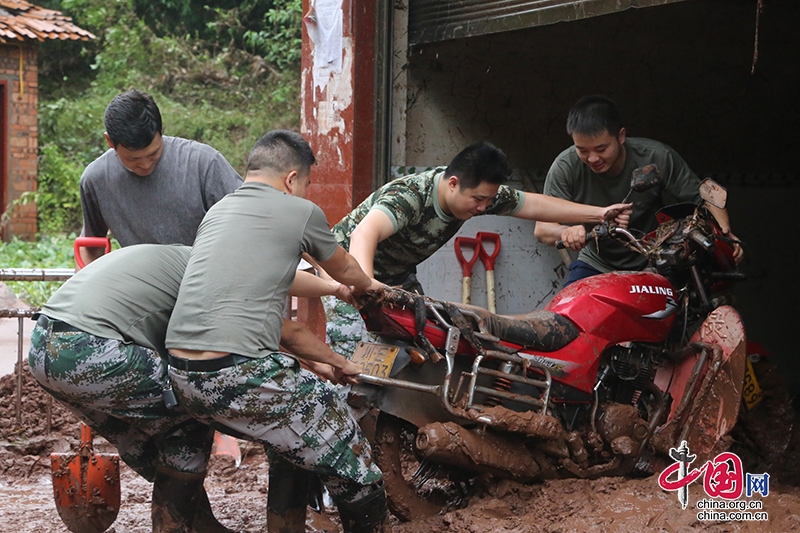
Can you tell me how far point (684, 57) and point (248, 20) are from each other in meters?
13.6

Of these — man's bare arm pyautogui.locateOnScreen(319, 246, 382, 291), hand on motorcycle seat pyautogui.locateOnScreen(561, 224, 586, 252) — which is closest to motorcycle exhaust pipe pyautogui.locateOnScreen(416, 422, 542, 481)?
man's bare arm pyautogui.locateOnScreen(319, 246, 382, 291)

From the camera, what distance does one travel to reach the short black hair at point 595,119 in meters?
4.66

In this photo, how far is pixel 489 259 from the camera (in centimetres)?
667

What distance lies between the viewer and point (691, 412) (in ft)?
13.7

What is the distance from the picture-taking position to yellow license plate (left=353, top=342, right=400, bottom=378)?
3615mm

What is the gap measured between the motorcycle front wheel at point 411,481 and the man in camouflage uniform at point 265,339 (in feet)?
0.99

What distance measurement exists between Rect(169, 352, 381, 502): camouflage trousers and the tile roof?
551 inches

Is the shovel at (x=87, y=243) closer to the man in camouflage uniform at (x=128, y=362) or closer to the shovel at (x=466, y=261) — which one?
the man in camouflage uniform at (x=128, y=362)

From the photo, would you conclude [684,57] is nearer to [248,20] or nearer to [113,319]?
[113,319]

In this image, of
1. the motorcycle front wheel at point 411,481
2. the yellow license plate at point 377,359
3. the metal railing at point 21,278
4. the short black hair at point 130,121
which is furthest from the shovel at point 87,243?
the motorcycle front wheel at point 411,481

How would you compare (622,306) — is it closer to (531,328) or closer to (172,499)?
(531,328)

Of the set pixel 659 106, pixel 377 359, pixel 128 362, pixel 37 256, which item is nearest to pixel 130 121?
pixel 128 362

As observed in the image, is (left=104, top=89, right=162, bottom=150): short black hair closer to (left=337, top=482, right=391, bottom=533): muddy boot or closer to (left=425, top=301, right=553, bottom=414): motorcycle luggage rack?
(left=425, top=301, right=553, bottom=414): motorcycle luggage rack

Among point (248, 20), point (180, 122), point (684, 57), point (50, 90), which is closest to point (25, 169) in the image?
point (180, 122)
